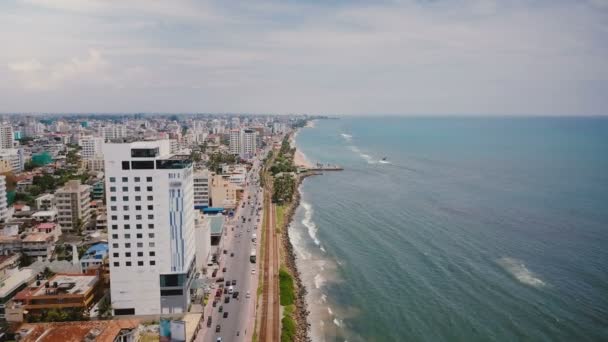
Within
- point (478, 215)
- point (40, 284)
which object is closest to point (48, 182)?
point (40, 284)

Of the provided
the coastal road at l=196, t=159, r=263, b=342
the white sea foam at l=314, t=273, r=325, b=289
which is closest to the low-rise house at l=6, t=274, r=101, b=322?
the coastal road at l=196, t=159, r=263, b=342

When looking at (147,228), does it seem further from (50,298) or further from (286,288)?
(286,288)

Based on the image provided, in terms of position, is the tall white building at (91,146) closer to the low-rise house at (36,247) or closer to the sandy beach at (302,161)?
the sandy beach at (302,161)

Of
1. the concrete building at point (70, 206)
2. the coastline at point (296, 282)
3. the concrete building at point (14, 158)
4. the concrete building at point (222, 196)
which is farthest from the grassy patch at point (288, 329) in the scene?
the concrete building at point (14, 158)

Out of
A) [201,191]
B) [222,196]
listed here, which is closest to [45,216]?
[201,191]

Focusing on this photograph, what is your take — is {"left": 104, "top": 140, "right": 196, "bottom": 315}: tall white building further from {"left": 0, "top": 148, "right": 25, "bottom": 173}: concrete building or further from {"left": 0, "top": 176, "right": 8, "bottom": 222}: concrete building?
{"left": 0, "top": 148, "right": 25, "bottom": 173}: concrete building
